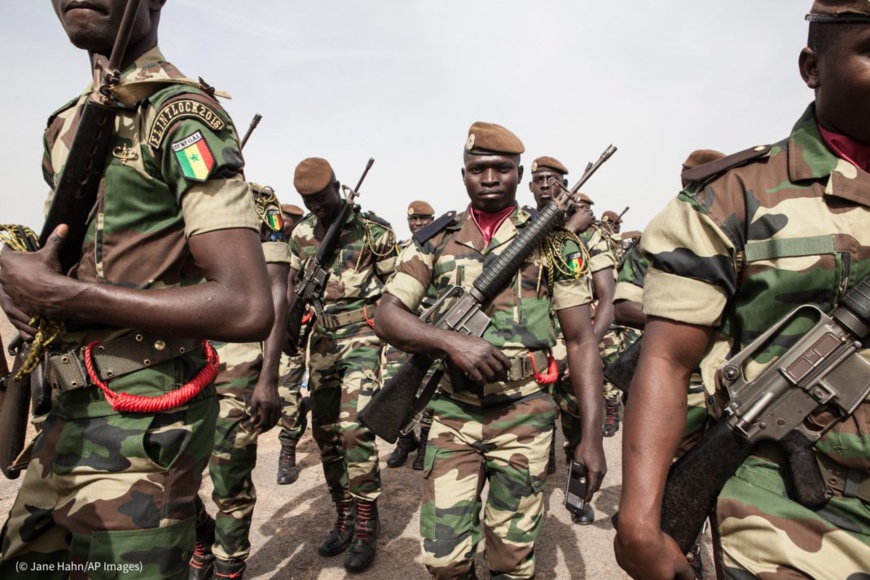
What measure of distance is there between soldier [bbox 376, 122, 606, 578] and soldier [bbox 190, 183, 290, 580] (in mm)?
983

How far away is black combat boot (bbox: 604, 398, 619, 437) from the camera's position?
23.4 feet

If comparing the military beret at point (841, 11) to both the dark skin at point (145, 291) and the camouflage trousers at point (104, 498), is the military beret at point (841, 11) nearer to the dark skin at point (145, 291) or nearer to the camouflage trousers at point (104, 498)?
the dark skin at point (145, 291)

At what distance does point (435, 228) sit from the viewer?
3.31 metres

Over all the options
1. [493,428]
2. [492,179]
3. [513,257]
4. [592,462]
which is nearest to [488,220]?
[492,179]

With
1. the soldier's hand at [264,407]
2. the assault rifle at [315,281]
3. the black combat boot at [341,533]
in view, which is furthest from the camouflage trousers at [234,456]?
the assault rifle at [315,281]

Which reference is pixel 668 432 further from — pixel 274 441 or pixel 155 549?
pixel 274 441

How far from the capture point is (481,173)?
3.25 meters

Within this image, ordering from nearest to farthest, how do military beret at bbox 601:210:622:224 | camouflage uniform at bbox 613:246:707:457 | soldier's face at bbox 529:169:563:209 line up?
camouflage uniform at bbox 613:246:707:457, soldier's face at bbox 529:169:563:209, military beret at bbox 601:210:622:224

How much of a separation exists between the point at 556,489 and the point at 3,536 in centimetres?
452

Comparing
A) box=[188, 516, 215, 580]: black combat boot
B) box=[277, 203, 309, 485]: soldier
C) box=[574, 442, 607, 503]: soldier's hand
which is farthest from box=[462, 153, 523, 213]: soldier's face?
box=[277, 203, 309, 485]: soldier

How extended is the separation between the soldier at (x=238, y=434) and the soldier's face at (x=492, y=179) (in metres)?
1.36

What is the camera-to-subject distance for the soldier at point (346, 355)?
407 centimetres

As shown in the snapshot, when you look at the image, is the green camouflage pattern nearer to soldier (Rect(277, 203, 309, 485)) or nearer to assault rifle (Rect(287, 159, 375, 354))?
assault rifle (Rect(287, 159, 375, 354))

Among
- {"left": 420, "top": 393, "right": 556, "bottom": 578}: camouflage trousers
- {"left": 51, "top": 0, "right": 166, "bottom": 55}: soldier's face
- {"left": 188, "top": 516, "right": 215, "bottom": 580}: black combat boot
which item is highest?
{"left": 51, "top": 0, "right": 166, "bottom": 55}: soldier's face
